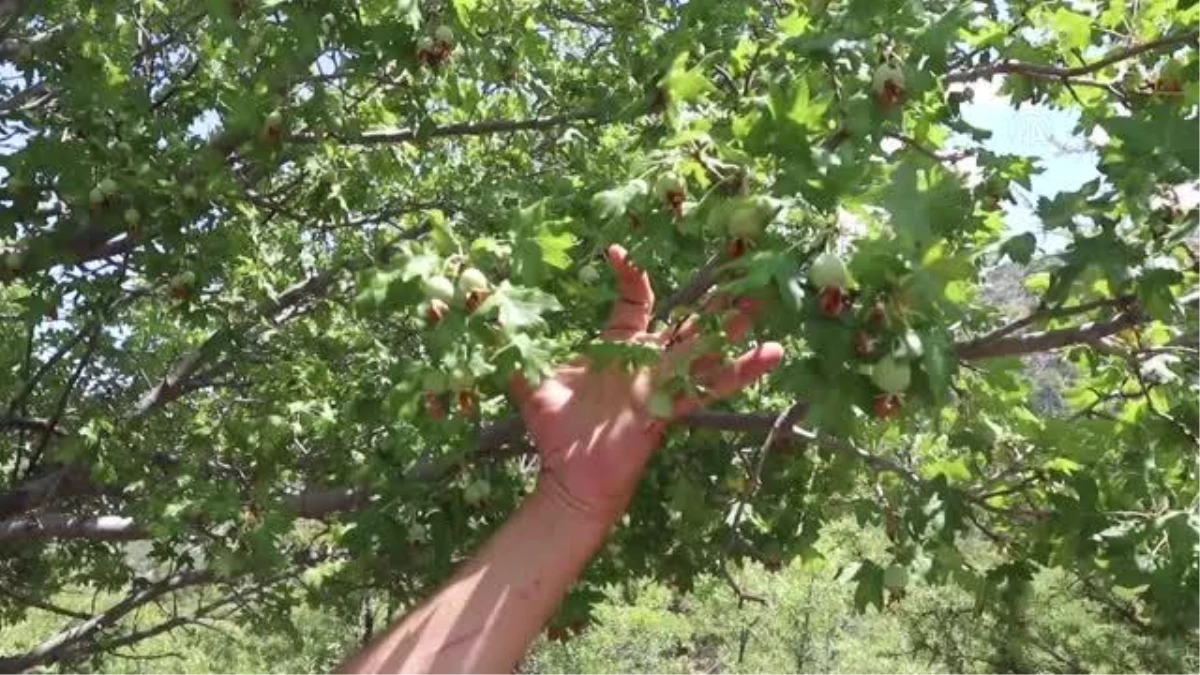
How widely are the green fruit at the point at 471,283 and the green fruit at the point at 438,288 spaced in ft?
0.07

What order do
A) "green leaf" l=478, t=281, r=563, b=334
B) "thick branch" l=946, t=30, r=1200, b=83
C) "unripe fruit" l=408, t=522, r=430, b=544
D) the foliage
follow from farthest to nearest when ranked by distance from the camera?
the foliage, "unripe fruit" l=408, t=522, r=430, b=544, "thick branch" l=946, t=30, r=1200, b=83, "green leaf" l=478, t=281, r=563, b=334

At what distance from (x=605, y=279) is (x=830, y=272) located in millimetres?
1145

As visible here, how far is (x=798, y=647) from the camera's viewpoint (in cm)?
2402

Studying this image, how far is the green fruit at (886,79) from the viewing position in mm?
2438

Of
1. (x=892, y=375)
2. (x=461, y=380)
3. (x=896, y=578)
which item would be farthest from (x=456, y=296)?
(x=896, y=578)

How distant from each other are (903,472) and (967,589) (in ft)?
2.06

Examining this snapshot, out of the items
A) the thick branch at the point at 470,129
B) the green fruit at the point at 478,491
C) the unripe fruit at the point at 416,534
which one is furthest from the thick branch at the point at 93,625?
the green fruit at the point at 478,491

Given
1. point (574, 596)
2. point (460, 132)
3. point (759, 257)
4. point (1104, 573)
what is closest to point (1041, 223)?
point (759, 257)

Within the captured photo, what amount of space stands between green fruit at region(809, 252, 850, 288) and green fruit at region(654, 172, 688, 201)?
19.1 inches

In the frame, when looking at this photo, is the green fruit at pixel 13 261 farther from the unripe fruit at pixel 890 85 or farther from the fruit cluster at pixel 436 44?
the unripe fruit at pixel 890 85

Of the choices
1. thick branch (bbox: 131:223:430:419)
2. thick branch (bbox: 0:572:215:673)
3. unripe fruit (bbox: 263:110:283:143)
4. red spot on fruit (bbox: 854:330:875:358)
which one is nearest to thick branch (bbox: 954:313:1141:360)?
red spot on fruit (bbox: 854:330:875:358)

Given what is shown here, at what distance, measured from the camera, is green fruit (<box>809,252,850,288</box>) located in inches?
73.1

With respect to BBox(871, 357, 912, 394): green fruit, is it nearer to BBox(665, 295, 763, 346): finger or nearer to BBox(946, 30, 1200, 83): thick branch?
BBox(665, 295, 763, 346): finger

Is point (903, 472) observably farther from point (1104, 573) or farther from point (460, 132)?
point (460, 132)
